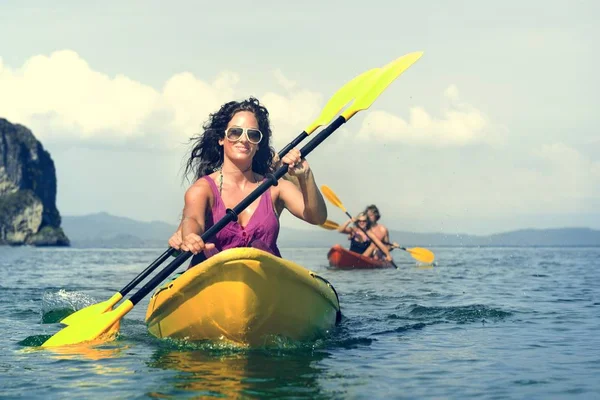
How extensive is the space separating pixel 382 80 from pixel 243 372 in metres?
4.03

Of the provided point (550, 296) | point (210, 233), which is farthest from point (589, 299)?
point (210, 233)

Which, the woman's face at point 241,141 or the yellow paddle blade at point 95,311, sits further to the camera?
the yellow paddle blade at point 95,311

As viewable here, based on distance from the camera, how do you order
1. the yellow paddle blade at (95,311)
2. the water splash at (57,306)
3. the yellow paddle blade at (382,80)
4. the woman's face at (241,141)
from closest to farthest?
the woman's face at (241,141) → the yellow paddle blade at (95,311) → the yellow paddle blade at (382,80) → the water splash at (57,306)

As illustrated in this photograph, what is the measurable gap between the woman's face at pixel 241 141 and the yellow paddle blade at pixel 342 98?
36.7 inches

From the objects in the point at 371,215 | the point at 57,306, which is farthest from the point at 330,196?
the point at 57,306

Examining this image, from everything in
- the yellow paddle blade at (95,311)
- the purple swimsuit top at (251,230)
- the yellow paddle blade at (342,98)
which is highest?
the yellow paddle blade at (342,98)

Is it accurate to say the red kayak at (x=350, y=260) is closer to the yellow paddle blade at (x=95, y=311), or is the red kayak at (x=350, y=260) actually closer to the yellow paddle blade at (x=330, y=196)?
the yellow paddle blade at (x=330, y=196)

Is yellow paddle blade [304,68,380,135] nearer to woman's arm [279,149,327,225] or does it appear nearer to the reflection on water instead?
woman's arm [279,149,327,225]

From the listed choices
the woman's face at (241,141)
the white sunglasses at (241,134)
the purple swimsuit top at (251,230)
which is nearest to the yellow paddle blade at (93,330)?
the purple swimsuit top at (251,230)

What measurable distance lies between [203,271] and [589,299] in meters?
7.80

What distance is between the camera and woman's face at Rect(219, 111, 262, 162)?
6.86 m

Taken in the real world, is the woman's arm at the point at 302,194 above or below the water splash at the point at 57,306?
above

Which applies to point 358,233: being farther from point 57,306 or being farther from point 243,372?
point 243,372

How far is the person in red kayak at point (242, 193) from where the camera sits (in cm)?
668
